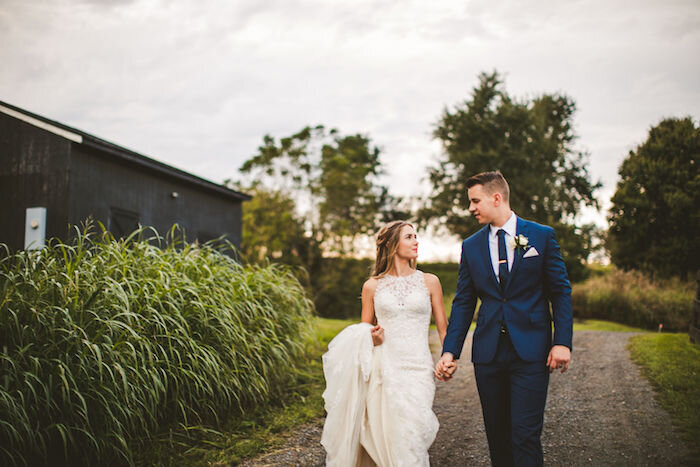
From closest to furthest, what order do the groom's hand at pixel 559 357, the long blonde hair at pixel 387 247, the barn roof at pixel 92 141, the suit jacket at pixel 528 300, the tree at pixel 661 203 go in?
the groom's hand at pixel 559 357 < the suit jacket at pixel 528 300 < the long blonde hair at pixel 387 247 < the barn roof at pixel 92 141 < the tree at pixel 661 203

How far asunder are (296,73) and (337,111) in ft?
37.9

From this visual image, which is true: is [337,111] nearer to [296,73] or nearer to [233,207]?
[296,73]

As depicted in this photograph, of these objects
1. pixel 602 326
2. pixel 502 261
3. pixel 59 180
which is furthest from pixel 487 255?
pixel 602 326

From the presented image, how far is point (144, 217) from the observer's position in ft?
43.4

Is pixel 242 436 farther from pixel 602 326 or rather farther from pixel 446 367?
pixel 602 326

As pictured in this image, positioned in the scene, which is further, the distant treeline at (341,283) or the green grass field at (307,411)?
the distant treeline at (341,283)

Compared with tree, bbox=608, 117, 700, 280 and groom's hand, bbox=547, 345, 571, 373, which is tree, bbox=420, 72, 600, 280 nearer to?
tree, bbox=608, 117, 700, 280

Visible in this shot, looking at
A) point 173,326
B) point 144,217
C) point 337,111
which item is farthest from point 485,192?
point 337,111

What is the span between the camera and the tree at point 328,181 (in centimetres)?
2683

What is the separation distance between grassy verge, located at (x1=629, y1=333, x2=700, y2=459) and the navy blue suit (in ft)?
7.07

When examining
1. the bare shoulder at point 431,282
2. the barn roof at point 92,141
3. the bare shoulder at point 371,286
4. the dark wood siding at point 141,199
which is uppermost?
the barn roof at point 92,141

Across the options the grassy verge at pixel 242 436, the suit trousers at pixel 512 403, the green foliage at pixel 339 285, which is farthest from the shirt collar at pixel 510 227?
the green foliage at pixel 339 285

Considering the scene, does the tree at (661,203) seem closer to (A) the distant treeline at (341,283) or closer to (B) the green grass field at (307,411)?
(B) the green grass field at (307,411)

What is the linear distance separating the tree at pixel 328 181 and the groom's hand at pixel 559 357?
23088 millimetres
